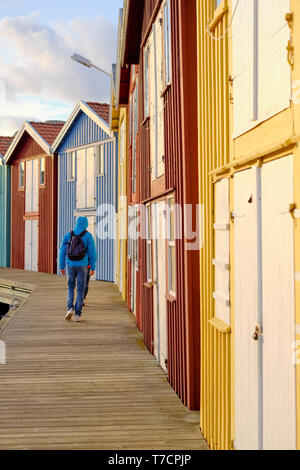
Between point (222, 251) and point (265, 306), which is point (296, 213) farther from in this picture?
point (222, 251)

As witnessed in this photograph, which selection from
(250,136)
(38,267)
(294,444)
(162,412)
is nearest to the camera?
(294,444)

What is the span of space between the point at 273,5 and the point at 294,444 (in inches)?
92.6

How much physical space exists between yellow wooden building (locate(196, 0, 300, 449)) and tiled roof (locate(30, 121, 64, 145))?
21957 mm

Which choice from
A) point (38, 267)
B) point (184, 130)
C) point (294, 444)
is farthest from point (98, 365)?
point (38, 267)

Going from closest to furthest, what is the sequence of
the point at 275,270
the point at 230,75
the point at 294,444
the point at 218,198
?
the point at 294,444 → the point at 275,270 → the point at 230,75 → the point at 218,198

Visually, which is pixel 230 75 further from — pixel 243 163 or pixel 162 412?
pixel 162 412

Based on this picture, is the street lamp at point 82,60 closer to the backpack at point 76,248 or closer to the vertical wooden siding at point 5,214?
the backpack at point 76,248

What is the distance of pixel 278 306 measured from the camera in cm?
333

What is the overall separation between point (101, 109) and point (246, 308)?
19.4 m

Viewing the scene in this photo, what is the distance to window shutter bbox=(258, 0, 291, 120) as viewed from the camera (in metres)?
3.23

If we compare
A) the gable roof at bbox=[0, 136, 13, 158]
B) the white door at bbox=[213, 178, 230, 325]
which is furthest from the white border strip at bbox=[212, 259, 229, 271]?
the gable roof at bbox=[0, 136, 13, 158]

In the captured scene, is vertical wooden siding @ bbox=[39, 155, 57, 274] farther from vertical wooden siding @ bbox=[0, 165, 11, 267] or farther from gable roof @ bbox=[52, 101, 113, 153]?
vertical wooden siding @ bbox=[0, 165, 11, 267]

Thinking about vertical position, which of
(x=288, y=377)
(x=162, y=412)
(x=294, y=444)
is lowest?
(x=162, y=412)
